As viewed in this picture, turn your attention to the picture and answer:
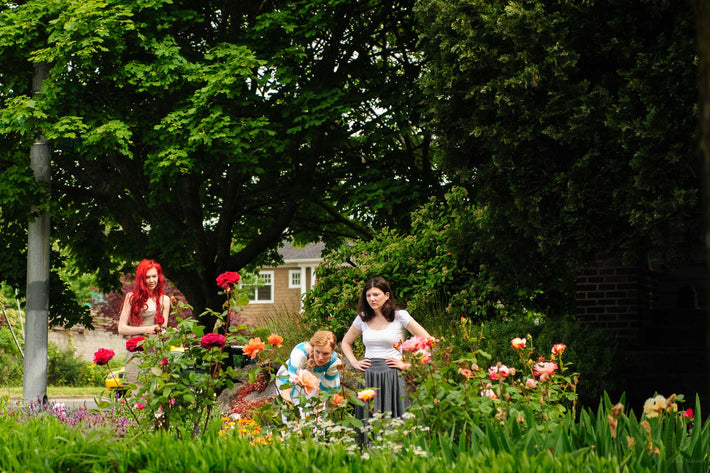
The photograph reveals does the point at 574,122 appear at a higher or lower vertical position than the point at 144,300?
higher

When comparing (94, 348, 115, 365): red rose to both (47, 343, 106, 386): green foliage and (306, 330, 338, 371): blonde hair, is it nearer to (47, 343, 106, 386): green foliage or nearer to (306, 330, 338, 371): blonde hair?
(306, 330, 338, 371): blonde hair

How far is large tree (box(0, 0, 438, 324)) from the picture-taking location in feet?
37.1

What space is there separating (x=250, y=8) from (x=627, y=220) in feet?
30.3

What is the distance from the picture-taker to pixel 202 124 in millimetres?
11516

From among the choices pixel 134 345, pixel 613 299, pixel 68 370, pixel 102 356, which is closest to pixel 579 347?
pixel 613 299

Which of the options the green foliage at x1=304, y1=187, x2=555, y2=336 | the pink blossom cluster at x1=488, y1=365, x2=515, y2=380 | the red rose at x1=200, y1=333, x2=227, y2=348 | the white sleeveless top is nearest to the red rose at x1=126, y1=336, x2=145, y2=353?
the red rose at x1=200, y1=333, x2=227, y2=348

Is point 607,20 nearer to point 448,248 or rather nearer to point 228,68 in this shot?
point 448,248

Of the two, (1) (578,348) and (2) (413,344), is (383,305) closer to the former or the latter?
(2) (413,344)

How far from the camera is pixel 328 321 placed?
1130cm

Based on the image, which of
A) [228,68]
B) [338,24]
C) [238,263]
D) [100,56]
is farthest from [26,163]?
[338,24]

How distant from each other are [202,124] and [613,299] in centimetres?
648

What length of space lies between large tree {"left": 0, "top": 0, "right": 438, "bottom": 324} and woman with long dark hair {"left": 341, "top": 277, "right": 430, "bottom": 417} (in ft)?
17.7

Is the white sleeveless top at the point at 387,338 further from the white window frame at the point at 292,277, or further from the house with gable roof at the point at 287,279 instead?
the white window frame at the point at 292,277

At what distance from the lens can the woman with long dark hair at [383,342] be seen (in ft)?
21.9
